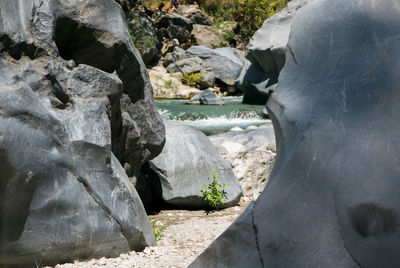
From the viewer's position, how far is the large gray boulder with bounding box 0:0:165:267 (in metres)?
2.47

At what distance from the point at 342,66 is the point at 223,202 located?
8.75 feet

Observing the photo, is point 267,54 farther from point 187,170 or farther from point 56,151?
point 56,151

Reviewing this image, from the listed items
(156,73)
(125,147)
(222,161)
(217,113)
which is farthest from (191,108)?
(125,147)

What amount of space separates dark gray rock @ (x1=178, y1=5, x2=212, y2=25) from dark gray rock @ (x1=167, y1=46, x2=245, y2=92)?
15.0 feet

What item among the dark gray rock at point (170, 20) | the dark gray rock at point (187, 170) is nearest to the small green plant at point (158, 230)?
the dark gray rock at point (187, 170)

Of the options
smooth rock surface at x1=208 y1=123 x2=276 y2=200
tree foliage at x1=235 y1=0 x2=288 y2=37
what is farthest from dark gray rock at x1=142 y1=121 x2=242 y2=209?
tree foliage at x1=235 y1=0 x2=288 y2=37

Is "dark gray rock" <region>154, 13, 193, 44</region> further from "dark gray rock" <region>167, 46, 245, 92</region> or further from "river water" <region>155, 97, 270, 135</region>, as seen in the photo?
"river water" <region>155, 97, 270, 135</region>

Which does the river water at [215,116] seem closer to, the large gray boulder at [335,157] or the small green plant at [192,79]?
the small green plant at [192,79]

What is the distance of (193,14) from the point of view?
81.7ft

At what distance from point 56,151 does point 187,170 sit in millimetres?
2150

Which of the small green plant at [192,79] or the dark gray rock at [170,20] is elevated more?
the dark gray rock at [170,20]

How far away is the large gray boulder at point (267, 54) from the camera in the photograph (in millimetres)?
14133

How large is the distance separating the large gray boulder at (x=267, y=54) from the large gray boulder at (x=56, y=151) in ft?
37.7

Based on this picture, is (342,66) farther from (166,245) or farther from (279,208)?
(166,245)
